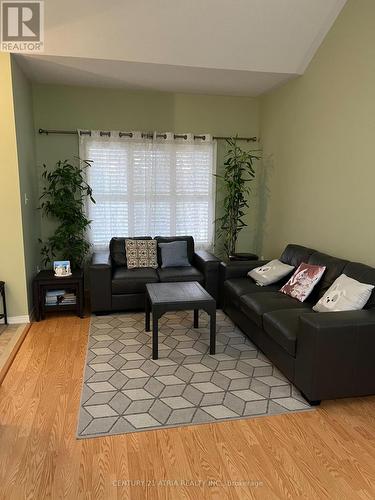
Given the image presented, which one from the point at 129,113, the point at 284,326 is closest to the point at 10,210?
the point at 129,113

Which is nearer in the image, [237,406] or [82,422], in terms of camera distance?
[82,422]

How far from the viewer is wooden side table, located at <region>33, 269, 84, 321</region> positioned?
3.76 m

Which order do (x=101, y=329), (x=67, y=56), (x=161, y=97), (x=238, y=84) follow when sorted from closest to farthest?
1. (x=67, y=56)
2. (x=101, y=329)
3. (x=238, y=84)
4. (x=161, y=97)

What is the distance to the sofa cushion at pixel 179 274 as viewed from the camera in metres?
4.00

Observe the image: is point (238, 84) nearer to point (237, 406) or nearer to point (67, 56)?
point (67, 56)

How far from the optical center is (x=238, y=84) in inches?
166

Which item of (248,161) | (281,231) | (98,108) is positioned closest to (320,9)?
(248,161)

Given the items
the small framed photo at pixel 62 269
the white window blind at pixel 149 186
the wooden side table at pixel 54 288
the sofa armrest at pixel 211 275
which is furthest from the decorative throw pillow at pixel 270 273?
the small framed photo at pixel 62 269

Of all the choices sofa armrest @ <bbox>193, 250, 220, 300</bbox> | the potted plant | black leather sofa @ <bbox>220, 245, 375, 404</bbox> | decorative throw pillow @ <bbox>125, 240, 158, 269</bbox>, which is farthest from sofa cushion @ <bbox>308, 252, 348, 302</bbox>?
the potted plant

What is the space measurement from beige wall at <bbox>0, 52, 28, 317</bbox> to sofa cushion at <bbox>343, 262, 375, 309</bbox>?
311 cm

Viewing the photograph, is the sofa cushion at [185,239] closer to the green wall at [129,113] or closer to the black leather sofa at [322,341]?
the green wall at [129,113]

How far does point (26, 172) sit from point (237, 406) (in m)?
3.16

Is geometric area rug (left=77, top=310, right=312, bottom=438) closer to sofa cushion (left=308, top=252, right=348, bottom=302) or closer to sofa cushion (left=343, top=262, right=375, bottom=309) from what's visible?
sofa cushion (left=308, top=252, right=348, bottom=302)

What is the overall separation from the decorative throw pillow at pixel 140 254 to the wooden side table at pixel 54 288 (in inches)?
25.5
